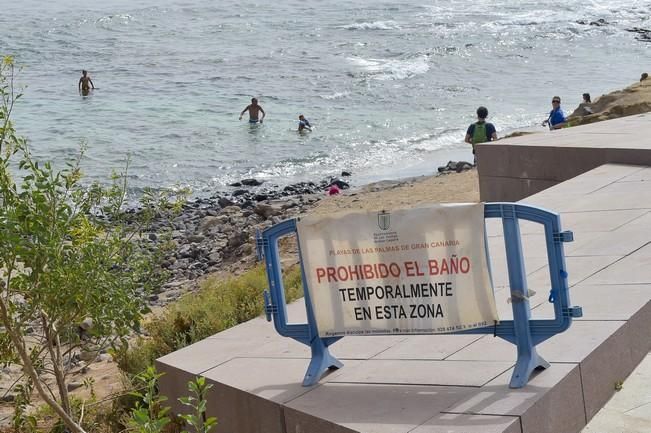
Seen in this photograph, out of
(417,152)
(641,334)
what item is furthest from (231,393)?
(417,152)

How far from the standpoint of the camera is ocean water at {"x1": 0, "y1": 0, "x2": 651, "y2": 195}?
30828mm

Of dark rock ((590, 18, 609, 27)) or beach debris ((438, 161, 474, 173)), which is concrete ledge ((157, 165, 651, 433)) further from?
dark rock ((590, 18, 609, 27))

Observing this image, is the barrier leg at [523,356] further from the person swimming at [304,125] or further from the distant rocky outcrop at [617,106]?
the person swimming at [304,125]

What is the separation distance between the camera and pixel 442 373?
5812 mm

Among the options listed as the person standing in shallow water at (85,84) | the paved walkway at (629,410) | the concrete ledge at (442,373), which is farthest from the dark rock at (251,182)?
the paved walkway at (629,410)

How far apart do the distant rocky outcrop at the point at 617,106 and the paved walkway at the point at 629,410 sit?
590 inches

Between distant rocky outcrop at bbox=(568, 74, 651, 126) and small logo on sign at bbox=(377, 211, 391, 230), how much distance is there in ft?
52.0

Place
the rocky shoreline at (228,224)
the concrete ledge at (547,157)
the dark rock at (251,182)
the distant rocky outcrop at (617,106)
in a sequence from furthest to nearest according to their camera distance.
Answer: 1. the dark rock at (251,182)
2. the distant rocky outcrop at (617,106)
3. the rocky shoreline at (228,224)
4. the concrete ledge at (547,157)

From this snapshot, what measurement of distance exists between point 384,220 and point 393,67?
42.0 metres

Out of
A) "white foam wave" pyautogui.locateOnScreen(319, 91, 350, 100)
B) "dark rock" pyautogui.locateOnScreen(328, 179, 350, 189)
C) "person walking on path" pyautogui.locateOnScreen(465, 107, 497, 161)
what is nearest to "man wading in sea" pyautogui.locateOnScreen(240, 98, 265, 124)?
"white foam wave" pyautogui.locateOnScreen(319, 91, 350, 100)

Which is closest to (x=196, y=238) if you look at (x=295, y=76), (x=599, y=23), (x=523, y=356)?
(x=523, y=356)

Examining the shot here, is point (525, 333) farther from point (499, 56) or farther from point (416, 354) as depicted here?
point (499, 56)

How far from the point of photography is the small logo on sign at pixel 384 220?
5.44m

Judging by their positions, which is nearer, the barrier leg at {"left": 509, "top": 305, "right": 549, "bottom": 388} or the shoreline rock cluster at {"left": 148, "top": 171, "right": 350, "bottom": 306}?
the barrier leg at {"left": 509, "top": 305, "right": 549, "bottom": 388}
